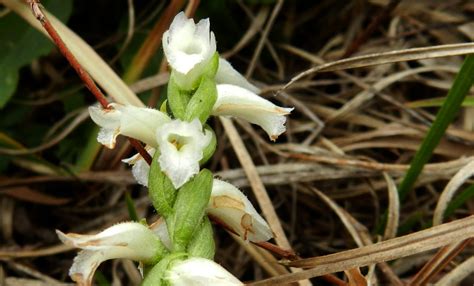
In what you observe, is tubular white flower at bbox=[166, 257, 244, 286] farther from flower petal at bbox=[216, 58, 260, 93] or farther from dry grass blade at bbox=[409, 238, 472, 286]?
dry grass blade at bbox=[409, 238, 472, 286]

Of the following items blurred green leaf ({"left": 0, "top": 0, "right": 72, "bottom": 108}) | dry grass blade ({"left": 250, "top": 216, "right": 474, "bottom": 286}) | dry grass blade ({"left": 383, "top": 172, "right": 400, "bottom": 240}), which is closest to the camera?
dry grass blade ({"left": 250, "top": 216, "right": 474, "bottom": 286})

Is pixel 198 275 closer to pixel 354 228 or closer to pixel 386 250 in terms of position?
pixel 386 250

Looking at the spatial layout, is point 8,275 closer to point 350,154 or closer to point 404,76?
point 350,154

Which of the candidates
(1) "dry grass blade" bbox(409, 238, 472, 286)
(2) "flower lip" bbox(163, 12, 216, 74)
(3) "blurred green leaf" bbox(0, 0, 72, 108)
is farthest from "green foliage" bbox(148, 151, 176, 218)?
(3) "blurred green leaf" bbox(0, 0, 72, 108)

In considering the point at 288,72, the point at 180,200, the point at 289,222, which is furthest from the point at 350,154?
the point at 180,200

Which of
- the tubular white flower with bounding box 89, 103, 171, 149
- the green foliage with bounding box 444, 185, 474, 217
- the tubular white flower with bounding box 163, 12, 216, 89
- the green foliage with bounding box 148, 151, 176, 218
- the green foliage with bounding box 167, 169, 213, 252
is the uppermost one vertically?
the green foliage with bounding box 444, 185, 474, 217

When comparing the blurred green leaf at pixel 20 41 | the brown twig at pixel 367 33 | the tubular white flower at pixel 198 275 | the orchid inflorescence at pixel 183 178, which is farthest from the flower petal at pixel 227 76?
the brown twig at pixel 367 33
